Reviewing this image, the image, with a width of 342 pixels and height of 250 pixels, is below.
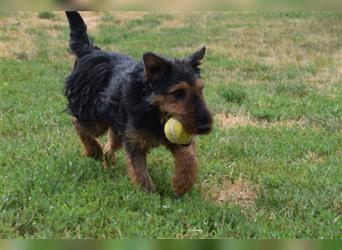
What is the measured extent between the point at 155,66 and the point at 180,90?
0.36 metres

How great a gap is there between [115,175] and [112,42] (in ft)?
35.6

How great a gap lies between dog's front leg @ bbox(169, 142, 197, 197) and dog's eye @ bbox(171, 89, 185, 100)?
652 millimetres

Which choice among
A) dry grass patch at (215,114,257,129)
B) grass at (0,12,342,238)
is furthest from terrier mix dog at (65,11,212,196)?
dry grass patch at (215,114,257,129)

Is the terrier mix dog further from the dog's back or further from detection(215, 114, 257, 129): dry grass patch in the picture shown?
detection(215, 114, 257, 129): dry grass patch

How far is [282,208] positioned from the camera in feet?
18.0

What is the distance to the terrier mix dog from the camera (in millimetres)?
5332

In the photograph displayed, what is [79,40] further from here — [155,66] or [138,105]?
[155,66]

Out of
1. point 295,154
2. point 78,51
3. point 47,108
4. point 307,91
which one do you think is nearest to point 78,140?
point 78,51

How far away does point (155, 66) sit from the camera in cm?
549

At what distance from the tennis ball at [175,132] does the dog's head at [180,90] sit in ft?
0.17

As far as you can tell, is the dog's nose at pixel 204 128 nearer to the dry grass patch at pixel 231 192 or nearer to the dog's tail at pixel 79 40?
the dry grass patch at pixel 231 192

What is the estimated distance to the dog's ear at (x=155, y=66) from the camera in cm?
543

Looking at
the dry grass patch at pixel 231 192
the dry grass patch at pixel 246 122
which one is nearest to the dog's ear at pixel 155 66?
the dry grass patch at pixel 231 192

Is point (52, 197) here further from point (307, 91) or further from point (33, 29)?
point (33, 29)
